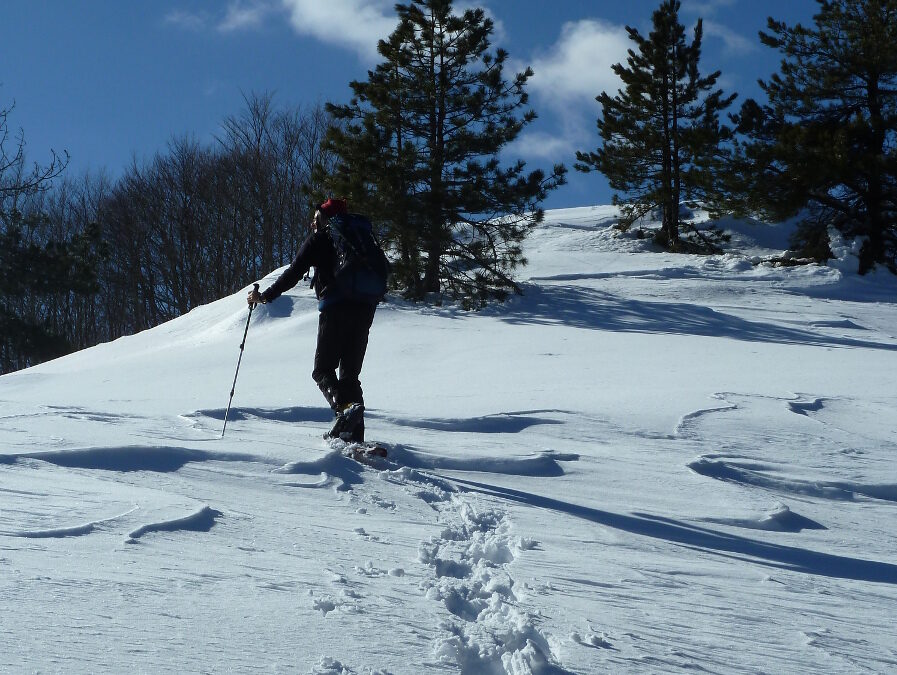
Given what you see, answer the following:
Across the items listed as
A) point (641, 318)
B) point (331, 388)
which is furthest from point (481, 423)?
point (641, 318)

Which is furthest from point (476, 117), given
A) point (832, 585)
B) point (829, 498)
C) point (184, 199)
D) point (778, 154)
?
point (184, 199)

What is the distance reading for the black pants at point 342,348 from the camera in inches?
197

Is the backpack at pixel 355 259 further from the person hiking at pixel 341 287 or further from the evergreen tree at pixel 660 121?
the evergreen tree at pixel 660 121

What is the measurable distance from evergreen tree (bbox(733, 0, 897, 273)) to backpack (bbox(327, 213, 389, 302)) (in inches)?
583

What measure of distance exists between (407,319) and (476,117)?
4.05m

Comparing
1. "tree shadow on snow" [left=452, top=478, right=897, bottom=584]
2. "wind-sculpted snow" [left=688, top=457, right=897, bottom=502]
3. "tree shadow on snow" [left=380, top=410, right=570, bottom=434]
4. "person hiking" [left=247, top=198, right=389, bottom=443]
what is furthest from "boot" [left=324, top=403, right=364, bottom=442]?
"wind-sculpted snow" [left=688, top=457, right=897, bottom=502]

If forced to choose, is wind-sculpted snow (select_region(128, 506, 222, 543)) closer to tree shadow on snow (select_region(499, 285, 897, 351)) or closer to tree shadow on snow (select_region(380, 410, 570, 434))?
tree shadow on snow (select_region(380, 410, 570, 434))

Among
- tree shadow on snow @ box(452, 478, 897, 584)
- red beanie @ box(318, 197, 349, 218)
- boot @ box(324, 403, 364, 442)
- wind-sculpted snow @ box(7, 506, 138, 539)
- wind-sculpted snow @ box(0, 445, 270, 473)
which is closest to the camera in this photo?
wind-sculpted snow @ box(7, 506, 138, 539)

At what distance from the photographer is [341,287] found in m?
4.91

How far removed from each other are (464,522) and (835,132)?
17111 mm

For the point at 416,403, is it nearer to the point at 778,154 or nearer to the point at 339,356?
the point at 339,356

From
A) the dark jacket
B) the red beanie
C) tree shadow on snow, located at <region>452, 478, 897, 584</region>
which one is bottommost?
tree shadow on snow, located at <region>452, 478, 897, 584</region>

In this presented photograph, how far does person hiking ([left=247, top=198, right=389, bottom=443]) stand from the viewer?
4918 millimetres

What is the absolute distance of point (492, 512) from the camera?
3.80 m
